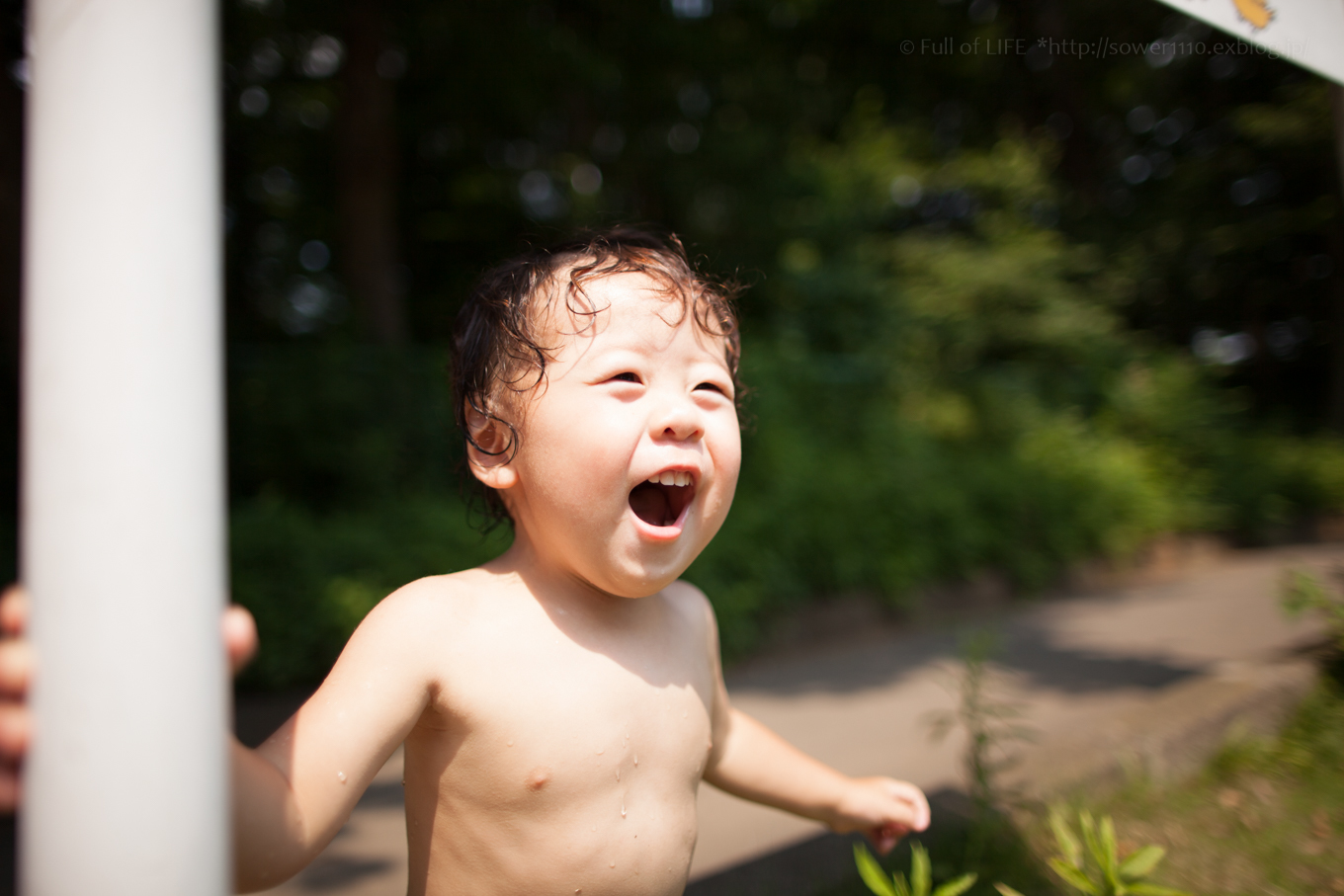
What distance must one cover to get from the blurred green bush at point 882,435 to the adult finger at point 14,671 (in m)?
1.96

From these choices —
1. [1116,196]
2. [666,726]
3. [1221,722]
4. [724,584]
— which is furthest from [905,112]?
[666,726]

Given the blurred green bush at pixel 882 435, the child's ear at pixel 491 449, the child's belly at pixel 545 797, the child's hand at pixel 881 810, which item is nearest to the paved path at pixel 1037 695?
the blurred green bush at pixel 882 435

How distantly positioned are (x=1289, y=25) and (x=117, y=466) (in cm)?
219

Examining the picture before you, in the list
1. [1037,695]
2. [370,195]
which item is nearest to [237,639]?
[1037,695]

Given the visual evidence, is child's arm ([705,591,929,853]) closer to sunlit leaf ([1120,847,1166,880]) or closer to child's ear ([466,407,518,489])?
sunlit leaf ([1120,847,1166,880])

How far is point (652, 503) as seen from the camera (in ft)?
4.14

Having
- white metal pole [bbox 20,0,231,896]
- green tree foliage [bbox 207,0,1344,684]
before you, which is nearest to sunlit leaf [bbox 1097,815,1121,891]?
white metal pole [bbox 20,0,231,896]

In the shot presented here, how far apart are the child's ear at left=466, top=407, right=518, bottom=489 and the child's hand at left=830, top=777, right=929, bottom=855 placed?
0.83 m

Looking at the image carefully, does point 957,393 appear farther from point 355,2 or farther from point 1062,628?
point 355,2

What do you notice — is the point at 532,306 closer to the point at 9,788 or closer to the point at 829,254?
the point at 9,788

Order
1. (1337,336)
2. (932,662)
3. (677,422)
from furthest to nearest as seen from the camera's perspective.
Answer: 1. (1337,336)
2. (932,662)
3. (677,422)

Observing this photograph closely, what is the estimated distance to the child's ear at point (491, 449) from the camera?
123 centimetres

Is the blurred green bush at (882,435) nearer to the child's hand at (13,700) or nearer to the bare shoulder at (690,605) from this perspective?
the bare shoulder at (690,605)

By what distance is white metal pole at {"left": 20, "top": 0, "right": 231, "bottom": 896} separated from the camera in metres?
0.62
